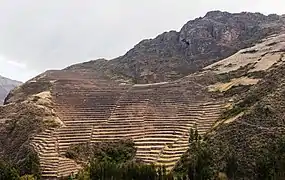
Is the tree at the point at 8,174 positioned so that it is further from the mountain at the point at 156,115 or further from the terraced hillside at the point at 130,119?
the terraced hillside at the point at 130,119

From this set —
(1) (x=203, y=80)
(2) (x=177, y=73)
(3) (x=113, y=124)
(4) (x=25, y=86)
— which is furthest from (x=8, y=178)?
(2) (x=177, y=73)

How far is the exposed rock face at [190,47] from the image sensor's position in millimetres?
107625

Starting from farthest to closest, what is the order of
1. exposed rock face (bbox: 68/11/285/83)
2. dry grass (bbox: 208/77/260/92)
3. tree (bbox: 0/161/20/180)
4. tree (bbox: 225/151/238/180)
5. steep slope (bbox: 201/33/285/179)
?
exposed rock face (bbox: 68/11/285/83), dry grass (bbox: 208/77/260/92), tree (bbox: 0/161/20/180), steep slope (bbox: 201/33/285/179), tree (bbox: 225/151/238/180)

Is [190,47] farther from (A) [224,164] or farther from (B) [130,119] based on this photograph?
A: (A) [224,164]

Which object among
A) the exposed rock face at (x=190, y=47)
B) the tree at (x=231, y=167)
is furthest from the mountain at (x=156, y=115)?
the exposed rock face at (x=190, y=47)

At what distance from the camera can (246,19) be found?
13025 centimetres

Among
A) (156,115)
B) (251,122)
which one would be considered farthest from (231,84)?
(251,122)

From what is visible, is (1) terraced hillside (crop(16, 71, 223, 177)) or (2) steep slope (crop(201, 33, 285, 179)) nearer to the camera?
(2) steep slope (crop(201, 33, 285, 179))

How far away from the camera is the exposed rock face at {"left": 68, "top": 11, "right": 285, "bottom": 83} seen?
107625 mm

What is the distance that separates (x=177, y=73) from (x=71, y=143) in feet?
174

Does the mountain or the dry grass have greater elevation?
the dry grass

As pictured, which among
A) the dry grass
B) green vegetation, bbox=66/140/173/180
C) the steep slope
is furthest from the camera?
the dry grass

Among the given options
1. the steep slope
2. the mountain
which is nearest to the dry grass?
the mountain

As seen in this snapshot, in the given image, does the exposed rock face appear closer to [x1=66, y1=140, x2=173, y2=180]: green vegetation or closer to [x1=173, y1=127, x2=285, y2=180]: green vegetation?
[x1=66, y1=140, x2=173, y2=180]: green vegetation
